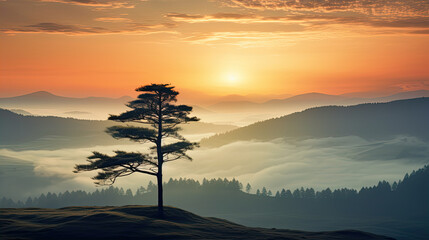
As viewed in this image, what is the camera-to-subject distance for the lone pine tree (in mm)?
59875

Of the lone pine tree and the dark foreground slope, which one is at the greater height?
the lone pine tree

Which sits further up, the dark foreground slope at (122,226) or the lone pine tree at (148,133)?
the lone pine tree at (148,133)

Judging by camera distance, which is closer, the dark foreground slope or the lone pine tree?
the dark foreground slope

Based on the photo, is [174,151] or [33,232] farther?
[174,151]

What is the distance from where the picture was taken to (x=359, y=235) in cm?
6794

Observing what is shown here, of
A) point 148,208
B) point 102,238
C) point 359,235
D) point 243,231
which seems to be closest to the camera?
point 102,238

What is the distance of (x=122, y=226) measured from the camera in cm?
5166

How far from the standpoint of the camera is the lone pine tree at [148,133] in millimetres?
59875

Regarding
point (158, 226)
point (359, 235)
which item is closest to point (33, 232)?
point (158, 226)

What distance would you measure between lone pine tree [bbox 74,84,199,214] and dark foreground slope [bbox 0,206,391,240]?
4415 mm

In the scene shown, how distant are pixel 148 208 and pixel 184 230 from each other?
11.4 meters

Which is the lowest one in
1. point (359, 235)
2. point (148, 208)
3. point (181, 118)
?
point (359, 235)

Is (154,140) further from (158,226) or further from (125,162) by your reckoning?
(158,226)

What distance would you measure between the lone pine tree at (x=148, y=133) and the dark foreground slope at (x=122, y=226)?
4.41 metres
